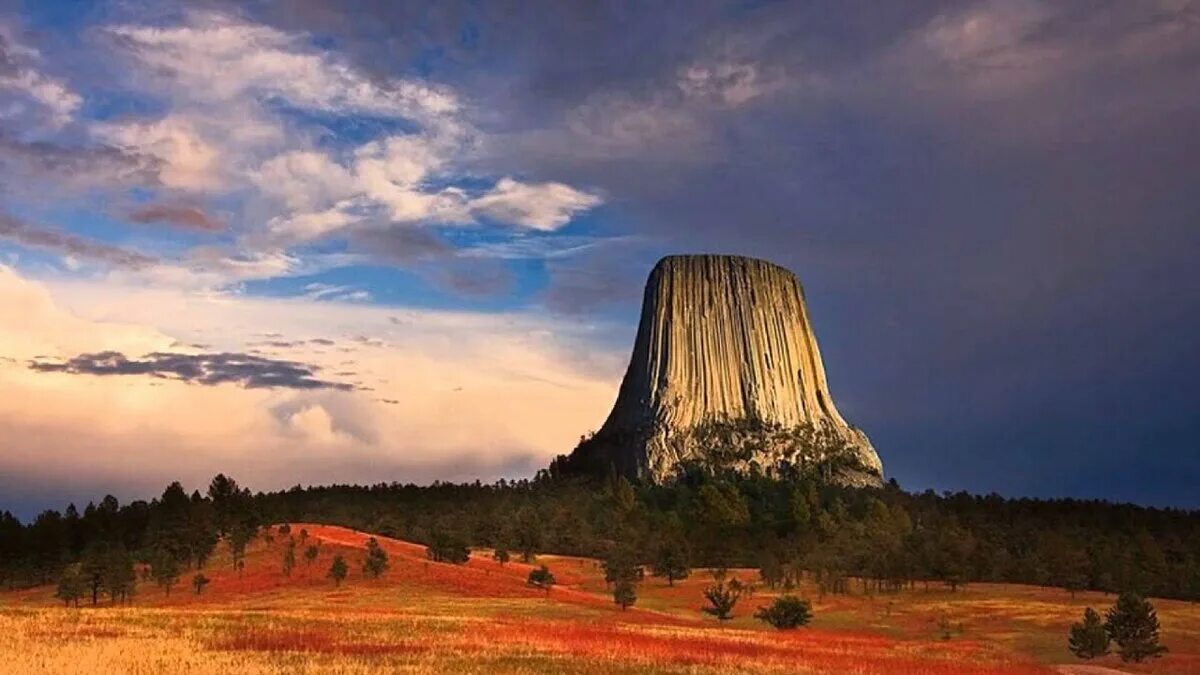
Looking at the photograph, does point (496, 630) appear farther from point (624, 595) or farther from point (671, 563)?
point (671, 563)

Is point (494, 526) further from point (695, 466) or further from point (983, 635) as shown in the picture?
point (983, 635)

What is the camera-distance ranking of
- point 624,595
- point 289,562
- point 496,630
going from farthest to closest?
point 289,562 → point 624,595 → point 496,630

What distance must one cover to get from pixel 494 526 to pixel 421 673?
103760 mm

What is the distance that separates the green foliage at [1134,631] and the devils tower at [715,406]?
11792cm

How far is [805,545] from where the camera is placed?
Answer: 116 metres

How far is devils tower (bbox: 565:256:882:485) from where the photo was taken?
17375 cm

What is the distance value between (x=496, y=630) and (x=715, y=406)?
5846 inches

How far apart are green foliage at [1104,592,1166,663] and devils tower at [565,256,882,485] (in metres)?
118

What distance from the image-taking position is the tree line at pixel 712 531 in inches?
3698

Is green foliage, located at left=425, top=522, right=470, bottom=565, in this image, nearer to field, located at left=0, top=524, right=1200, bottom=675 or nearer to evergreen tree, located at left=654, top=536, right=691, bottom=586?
field, located at left=0, top=524, right=1200, bottom=675

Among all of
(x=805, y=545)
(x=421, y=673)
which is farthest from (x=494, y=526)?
(x=421, y=673)

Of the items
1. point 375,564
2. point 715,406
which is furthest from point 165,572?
point 715,406

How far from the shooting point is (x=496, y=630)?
41094 mm

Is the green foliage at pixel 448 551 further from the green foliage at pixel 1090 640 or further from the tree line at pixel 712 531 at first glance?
the green foliage at pixel 1090 640
